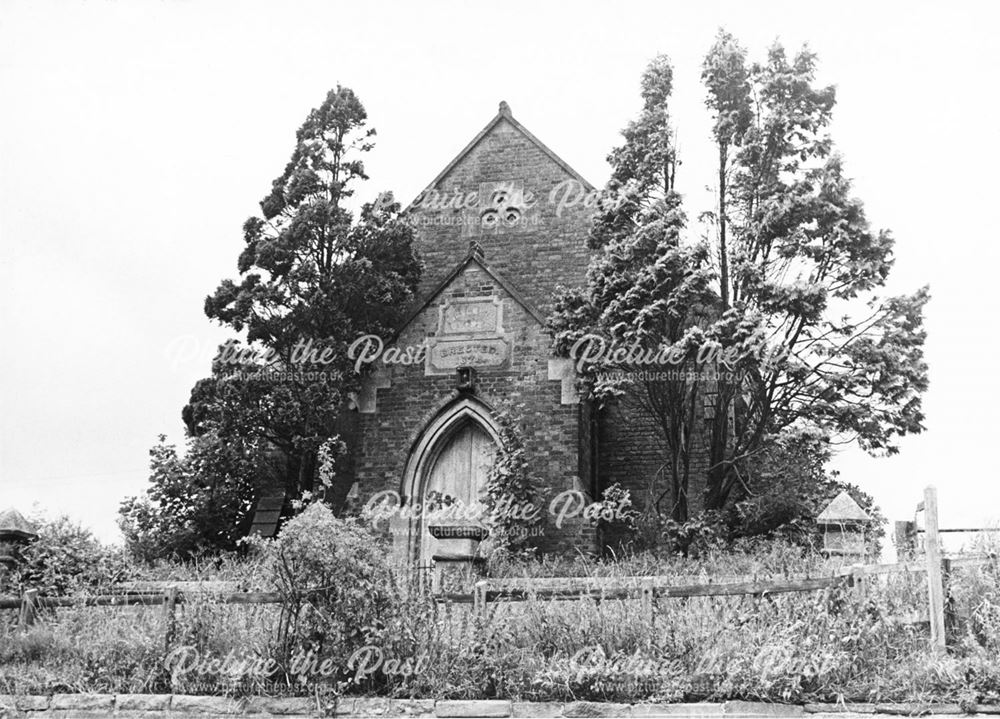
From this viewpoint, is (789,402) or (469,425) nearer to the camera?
(789,402)

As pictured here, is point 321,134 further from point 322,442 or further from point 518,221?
point 322,442

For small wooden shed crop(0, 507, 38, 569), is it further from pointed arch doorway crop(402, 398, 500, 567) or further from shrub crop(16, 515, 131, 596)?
pointed arch doorway crop(402, 398, 500, 567)

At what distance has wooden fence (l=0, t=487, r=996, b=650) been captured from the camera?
33.4ft

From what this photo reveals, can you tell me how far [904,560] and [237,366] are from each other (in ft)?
43.1

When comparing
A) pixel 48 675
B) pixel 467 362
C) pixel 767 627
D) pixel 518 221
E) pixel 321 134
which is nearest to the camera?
pixel 767 627

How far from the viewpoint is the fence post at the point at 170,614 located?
10945 millimetres

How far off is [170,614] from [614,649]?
4.52m

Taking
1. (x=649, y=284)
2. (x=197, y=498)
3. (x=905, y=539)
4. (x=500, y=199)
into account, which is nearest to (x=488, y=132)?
(x=500, y=199)

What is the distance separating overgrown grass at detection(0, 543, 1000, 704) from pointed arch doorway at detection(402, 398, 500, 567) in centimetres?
800

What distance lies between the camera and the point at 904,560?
Result: 11.2 metres

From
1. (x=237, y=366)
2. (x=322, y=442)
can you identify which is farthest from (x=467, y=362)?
(x=237, y=366)

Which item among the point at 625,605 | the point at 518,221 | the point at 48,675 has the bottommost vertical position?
the point at 48,675

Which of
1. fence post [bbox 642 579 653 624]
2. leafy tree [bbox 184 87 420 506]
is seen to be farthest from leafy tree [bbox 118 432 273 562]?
fence post [bbox 642 579 653 624]

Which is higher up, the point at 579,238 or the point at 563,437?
the point at 579,238
